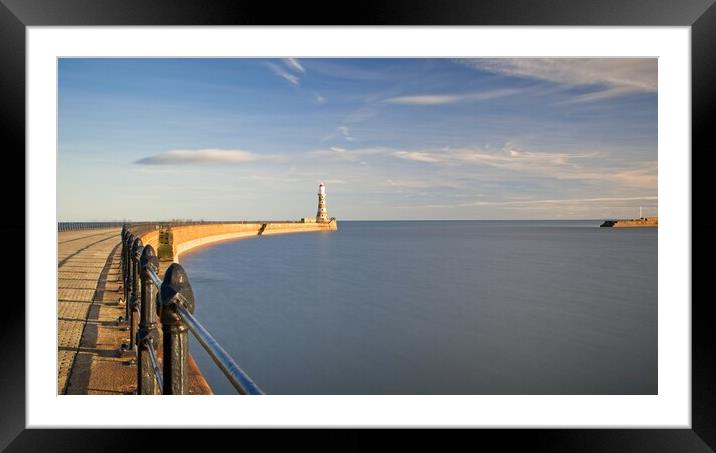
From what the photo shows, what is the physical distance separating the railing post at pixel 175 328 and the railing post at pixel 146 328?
104cm

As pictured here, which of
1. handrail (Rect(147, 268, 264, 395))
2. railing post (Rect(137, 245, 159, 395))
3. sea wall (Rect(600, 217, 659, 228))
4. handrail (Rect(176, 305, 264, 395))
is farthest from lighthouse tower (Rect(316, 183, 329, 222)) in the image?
handrail (Rect(176, 305, 264, 395))

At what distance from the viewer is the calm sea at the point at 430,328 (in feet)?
34.6

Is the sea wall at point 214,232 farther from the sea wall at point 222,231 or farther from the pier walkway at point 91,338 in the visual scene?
the pier walkway at point 91,338

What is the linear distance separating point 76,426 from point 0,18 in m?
2.03

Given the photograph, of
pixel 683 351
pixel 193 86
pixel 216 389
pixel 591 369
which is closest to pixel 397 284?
pixel 591 369

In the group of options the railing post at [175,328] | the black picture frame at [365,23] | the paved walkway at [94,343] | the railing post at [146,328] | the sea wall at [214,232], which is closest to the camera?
the railing post at [175,328]

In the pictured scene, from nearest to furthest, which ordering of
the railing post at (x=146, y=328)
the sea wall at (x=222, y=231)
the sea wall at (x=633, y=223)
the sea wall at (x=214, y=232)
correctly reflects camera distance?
the railing post at (x=146, y=328) → the sea wall at (x=214, y=232) → the sea wall at (x=222, y=231) → the sea wall at (x=633, y=223)

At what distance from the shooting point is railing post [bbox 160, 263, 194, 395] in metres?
1.76

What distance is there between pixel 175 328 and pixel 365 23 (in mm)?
1613

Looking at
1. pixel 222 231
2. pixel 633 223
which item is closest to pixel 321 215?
pixel 222 231

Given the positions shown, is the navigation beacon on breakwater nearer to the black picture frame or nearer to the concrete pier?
the concrete pier

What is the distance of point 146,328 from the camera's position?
2910 mm

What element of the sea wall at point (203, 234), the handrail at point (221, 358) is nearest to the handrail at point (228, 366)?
the handrail at point (221, 358)

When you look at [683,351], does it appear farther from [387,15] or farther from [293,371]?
[293,371]
